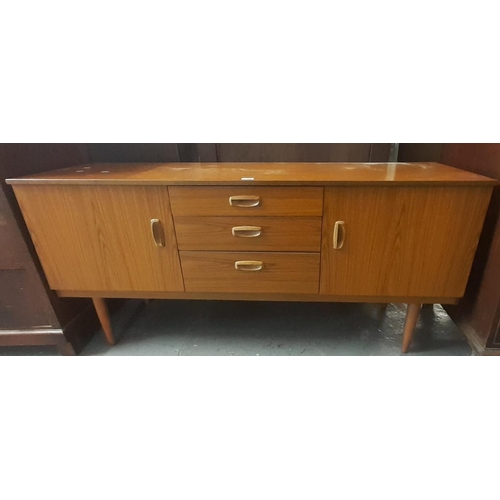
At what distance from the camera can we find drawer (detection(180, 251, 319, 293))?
3.34ft

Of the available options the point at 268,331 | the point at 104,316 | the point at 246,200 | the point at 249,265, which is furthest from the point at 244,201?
the point at 104,316

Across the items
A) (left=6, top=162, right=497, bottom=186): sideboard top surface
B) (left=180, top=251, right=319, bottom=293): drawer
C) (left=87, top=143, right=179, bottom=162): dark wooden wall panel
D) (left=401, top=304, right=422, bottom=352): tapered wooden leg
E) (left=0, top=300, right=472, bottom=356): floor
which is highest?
(left=87, top=143, right=179, bottom=162): dark wooden wall panel

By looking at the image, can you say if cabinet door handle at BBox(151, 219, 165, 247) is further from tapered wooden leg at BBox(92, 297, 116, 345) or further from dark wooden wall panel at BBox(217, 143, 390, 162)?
dark wooden wall panel at BBox(217, 143, 390, 162)

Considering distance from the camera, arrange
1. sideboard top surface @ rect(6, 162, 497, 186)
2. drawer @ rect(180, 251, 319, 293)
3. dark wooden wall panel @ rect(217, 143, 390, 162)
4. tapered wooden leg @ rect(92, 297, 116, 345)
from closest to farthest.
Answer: sideboard top surface @ rect(6, 162, 497, 186) < drawer @ rect(180, 251, 319, 293) < tapered wooden leg @ rect(92, 297, 116, 345) < dark wooden wall panel @ rect(217, 143, 390, 162)

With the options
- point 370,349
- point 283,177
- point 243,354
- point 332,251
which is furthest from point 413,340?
point 283,177

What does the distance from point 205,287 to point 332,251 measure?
18.7 inches

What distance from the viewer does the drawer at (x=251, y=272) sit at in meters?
1.02

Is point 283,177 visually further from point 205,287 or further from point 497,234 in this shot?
point 497,234

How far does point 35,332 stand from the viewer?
116cm

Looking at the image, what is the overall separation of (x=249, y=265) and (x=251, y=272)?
0.10 feet

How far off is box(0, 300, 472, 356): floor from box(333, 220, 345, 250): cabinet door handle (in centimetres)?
47

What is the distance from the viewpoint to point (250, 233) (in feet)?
3.24

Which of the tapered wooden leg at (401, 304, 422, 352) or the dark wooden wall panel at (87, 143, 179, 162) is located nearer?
the tapered wooden leg at (401, 304, 422, 352)

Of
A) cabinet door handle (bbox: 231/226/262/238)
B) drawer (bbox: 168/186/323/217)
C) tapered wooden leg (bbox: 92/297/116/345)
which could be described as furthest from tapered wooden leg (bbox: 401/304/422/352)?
tapered wooden leg (bbox: 92/297/116/345)
